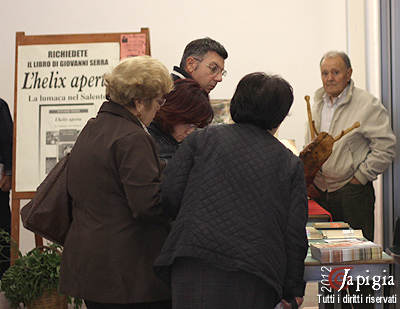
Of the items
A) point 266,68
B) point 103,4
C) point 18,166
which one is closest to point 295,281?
point 18,166

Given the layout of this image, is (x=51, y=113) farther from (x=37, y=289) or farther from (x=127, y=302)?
(x=127, y=302)

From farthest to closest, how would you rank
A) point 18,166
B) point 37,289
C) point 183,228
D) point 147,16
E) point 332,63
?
1. point 147,16
2. point 18,166
3. point 332,63
4. point 37,289
5. point 183,228

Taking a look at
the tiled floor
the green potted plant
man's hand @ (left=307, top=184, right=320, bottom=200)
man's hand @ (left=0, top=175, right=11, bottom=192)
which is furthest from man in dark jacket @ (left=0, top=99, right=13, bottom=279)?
man's hand @ (left=307, top=184, right=320, bottom=200)

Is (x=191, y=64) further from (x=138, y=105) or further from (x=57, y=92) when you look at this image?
(x=57, y=92)

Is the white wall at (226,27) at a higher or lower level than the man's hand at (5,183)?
higher

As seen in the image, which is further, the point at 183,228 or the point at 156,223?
the point at 156,223

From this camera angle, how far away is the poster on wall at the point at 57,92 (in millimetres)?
3887

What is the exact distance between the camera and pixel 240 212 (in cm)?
154

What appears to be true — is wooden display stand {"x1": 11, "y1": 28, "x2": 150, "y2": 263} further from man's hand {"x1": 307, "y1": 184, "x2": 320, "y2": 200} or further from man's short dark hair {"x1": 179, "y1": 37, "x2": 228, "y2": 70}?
man's hand {"x1": 307, "y1": 184, "x2": 320, "y2": 200}

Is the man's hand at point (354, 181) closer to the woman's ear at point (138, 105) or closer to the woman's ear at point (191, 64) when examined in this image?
the woman's ear at point (191, 64)

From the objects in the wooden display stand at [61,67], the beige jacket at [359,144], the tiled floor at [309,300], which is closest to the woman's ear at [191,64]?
the wooden display stand at [61,67]

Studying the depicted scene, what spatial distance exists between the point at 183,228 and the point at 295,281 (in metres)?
0.38

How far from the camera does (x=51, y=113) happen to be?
3.92 m

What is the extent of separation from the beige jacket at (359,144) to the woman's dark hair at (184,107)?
69.1 inches
